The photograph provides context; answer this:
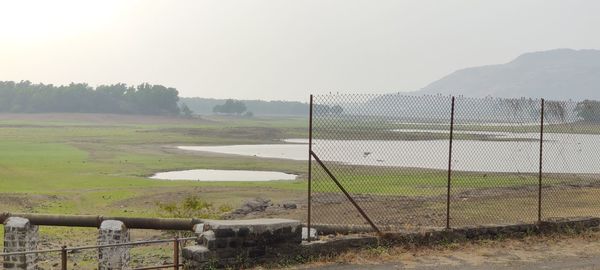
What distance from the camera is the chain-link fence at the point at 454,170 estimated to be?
45.3 feet

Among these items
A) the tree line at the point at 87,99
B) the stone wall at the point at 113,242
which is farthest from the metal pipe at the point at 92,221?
the tree line at the point at 87,99

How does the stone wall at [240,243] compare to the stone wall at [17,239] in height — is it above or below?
above

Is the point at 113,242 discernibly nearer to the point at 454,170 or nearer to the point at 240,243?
the point at 240,243

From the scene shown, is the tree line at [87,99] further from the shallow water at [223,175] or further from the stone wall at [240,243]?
the stone wall at [240,243]

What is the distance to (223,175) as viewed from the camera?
44.6 m

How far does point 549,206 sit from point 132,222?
16225 mm

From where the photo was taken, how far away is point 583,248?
12.8 meters

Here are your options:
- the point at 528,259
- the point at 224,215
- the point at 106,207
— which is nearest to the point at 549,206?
the point at 224,215

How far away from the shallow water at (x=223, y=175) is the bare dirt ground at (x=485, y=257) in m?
29.1

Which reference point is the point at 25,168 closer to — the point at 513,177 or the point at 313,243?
the point at 513,177

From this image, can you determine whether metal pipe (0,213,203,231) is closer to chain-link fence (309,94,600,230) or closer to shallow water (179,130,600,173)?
chain-link fence (309,94,600,230)

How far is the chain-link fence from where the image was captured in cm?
1382

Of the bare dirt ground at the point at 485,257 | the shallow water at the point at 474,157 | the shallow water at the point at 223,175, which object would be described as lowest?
the shallow water at the point at 223,175

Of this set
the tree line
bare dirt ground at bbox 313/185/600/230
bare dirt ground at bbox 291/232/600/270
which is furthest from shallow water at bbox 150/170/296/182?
the tree line
